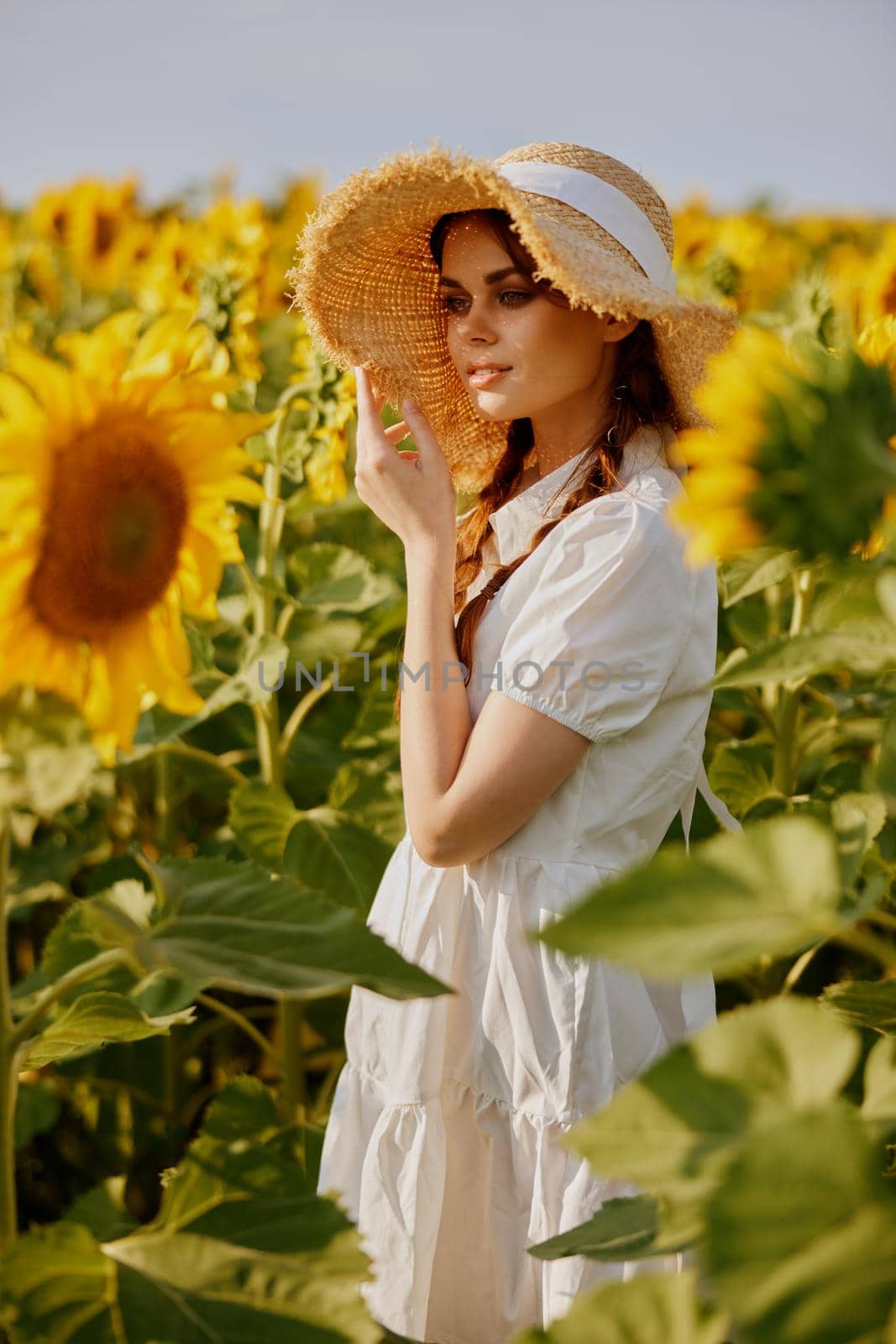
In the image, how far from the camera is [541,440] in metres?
1.50

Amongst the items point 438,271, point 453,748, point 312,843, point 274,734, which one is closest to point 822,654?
point 453,748

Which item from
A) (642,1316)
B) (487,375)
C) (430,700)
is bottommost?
(642,1316)

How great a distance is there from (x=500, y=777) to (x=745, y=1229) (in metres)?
0.75

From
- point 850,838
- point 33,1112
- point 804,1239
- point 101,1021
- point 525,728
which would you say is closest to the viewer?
point 804,1239

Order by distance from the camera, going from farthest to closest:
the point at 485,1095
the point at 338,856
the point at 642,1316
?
the point at 338,856 → the point at 485,1095 → the point at 642,1316

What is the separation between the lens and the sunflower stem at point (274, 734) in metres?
1.84

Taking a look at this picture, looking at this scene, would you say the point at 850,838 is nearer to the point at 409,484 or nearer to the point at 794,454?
the point at 794,454

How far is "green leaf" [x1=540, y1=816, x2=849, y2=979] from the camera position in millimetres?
534

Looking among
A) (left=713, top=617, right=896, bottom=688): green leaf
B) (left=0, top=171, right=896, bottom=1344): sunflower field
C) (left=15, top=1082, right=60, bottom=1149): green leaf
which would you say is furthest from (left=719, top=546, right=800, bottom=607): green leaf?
(left=15, top=1082, right=60, bottom=1149): green leaf

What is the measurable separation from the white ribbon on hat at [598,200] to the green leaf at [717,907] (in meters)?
0.92

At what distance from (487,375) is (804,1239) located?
3.37ft

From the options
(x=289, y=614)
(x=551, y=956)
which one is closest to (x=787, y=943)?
(x=551, y=956)

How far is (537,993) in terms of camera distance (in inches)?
50.6

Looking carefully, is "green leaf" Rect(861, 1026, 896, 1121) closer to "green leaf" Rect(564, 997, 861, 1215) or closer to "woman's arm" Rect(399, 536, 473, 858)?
"green leaf" Rect(564, 997, 861, 1215)
